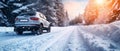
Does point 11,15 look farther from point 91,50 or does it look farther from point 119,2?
point 91,50

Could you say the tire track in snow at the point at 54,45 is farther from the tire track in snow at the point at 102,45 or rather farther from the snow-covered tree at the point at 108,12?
the snow-covered tree at the point at 108,12

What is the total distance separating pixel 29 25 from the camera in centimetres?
1647

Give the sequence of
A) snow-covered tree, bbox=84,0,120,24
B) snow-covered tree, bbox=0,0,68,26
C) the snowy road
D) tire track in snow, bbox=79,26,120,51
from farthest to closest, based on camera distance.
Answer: snow-covered tree, bbox=0,0,68,26 < snow-covered tree, bbox=84,0,120,24 < the snowy road < tire track in snow, bbox=79,26,120,51

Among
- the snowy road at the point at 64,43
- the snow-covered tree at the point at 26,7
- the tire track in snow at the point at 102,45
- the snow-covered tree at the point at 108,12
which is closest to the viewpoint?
the tire track in snow at the point at 102,45

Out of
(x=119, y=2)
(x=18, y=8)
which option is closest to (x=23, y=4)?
(x=18, y=8)

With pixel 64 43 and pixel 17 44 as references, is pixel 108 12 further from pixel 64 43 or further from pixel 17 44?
pixel 17 44

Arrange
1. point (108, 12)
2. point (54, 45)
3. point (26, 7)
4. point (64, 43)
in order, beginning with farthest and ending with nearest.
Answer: point (26, 7) < point (108, 12) < point (64, 43) < point (54, 45)

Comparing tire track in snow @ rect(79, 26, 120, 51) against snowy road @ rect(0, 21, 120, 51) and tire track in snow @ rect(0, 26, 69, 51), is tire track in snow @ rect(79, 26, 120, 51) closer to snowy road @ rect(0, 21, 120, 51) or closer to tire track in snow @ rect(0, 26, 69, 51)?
snowy road @ rect(0, 21, 120, 51)

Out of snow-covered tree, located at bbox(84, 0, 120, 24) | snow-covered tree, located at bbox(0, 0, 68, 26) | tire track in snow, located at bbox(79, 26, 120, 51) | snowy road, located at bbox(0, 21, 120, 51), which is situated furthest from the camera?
snow-covered tree, located at bbox(0, 0, 68, 26)

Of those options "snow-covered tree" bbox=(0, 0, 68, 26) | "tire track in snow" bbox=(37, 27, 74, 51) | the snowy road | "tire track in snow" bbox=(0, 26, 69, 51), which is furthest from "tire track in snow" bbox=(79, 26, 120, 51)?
"snow-covered tree" bbox=(0, 0, 68, 26)

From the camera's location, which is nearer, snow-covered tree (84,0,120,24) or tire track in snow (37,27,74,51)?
tire track in snow (37,27,74,51)

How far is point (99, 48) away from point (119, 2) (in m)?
35.8

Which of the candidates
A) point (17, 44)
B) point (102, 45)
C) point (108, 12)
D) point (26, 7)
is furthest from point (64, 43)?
point (26, 7)

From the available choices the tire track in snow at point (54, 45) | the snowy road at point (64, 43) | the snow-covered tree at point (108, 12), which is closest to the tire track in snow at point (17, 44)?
the snowy road at point (64, 43)
